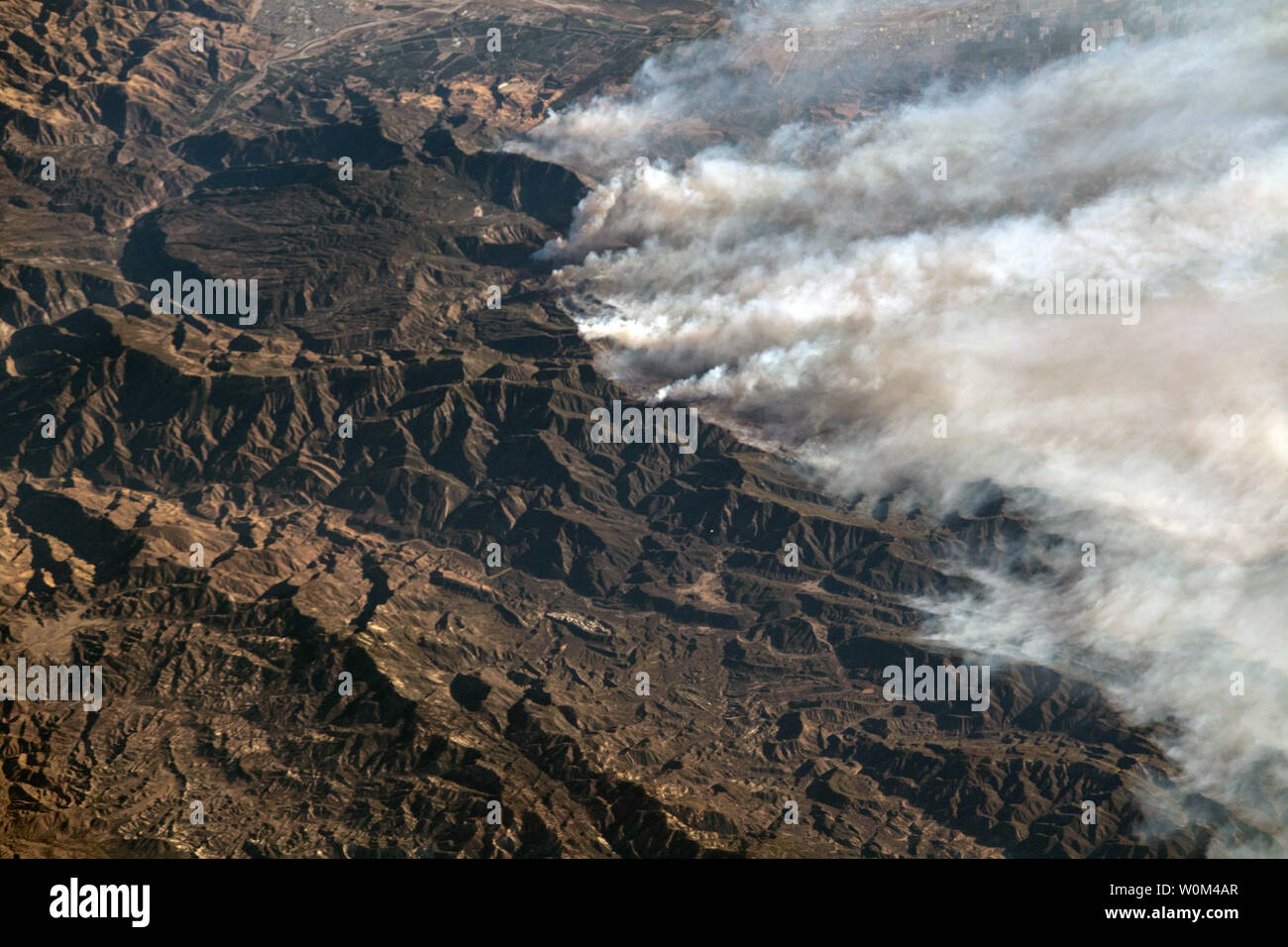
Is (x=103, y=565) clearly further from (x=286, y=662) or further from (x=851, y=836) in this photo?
(x=851, y=836)

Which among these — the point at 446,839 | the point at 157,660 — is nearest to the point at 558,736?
the point at 446,839

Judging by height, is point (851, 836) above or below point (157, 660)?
below

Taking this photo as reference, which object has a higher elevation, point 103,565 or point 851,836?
point 103,565

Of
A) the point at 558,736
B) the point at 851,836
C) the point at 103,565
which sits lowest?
the point at 851,836

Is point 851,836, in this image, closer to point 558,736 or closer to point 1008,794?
point 1008,794

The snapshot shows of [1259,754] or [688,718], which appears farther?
[688,718]

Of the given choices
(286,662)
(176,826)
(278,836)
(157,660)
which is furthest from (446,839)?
(157,660)
